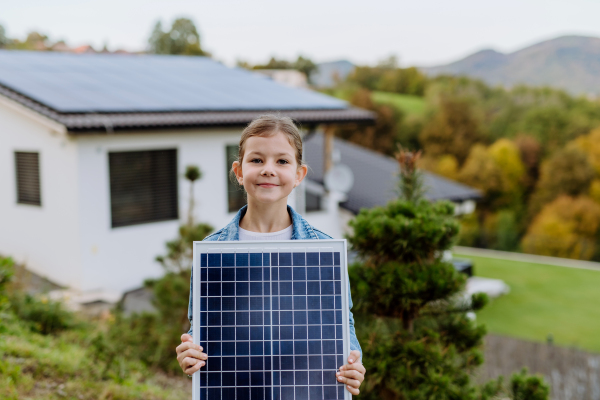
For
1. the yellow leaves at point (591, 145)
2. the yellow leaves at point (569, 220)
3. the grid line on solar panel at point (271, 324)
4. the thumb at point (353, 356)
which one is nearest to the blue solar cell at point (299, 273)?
the grid line on solar panel at point (271, 324)

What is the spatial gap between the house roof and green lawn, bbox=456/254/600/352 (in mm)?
5875

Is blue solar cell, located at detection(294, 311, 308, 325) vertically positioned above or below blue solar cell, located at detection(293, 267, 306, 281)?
below

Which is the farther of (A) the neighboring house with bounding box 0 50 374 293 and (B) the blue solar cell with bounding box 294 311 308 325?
(A) the neighboring house with bounding box 0 50 374 293

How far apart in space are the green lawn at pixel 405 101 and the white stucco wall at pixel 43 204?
5270 centimetres

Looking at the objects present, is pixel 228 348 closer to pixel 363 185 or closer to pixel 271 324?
pixel 271 324

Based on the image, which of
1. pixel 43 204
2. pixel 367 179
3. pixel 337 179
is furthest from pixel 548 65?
pixel 43 204

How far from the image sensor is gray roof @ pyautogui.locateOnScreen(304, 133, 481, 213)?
15844 mm

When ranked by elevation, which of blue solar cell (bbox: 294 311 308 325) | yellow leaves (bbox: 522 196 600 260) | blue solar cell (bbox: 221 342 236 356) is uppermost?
blue solar cell (bbox: 294 311 308 325)

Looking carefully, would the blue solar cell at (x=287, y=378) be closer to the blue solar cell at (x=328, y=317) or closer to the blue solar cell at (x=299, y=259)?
the blue solar cell at (x=328, y=317)

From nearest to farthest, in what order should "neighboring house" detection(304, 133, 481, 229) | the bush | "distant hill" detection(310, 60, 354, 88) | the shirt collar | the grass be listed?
the shirt collar < the grass < the bush < "neighboring house" detection(304, 133, 481, 229) < "distant hill" detection(310, 60, 354, 88)

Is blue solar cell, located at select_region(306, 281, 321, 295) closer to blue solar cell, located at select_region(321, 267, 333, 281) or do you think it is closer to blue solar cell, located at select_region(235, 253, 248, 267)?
blue solar cell, located at select_region(321, 267, 333, 281)

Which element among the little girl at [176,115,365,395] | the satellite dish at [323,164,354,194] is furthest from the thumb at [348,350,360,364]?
the satellite dish at [323,164,354,194]

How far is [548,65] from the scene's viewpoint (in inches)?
2050

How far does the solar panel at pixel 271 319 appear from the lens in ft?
6.86
